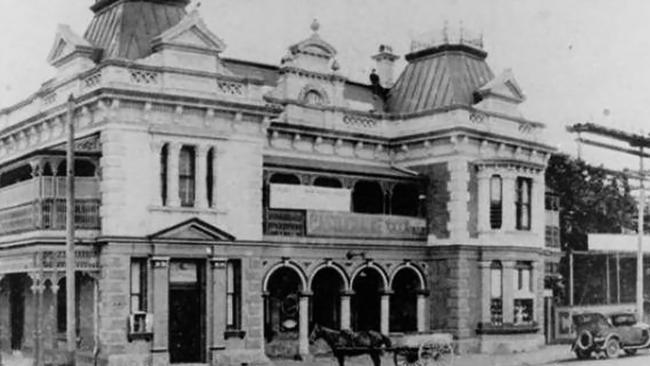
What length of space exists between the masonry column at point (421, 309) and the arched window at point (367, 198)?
330 cm

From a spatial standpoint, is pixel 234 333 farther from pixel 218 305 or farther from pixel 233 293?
pixel 233 293

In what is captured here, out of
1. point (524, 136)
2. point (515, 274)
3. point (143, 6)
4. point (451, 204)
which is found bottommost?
point (515, 274)

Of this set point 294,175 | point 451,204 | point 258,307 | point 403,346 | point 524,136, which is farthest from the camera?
point 524,136

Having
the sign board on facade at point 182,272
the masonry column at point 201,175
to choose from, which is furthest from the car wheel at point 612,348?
the masonry column at point 201,175

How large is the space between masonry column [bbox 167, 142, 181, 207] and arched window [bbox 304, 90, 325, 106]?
7583 millimetres

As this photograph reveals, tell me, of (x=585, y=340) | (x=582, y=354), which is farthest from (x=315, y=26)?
(x=582, y=354)

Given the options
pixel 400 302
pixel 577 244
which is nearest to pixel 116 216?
pixel 400 302

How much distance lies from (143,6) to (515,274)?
15989 millimetres

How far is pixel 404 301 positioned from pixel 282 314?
5476mm

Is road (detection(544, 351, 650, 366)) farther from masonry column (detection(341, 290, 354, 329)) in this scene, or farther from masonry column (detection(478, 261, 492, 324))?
masonry column (detection(341, 290, 354, 329))

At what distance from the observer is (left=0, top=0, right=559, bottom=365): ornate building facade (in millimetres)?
26719

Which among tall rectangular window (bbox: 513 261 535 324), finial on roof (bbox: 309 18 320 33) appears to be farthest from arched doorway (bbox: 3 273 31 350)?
tall rectangular window (bbox: 513 261 535 324)

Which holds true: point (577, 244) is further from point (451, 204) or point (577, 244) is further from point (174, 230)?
point (174, 230)

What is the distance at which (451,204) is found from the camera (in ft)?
112
